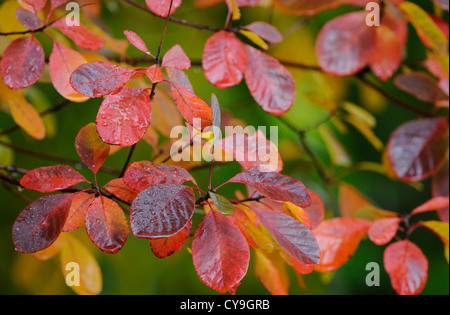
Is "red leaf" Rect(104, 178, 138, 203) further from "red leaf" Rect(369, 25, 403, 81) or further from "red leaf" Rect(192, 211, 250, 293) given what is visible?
"red leaf" Rect(369, 25, 403, 81)

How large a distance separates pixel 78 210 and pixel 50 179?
38 mm

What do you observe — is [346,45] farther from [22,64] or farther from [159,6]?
[22,64]

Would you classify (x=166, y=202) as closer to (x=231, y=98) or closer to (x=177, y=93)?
(x=177, y=93)

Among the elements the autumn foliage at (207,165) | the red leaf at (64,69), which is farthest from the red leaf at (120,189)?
the red leaf at (64,69)

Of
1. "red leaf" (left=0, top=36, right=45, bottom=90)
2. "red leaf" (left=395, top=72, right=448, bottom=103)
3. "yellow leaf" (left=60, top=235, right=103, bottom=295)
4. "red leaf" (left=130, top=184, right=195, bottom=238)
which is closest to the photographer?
"red leaf" (left=130, top=184, right=195, bottom=238)

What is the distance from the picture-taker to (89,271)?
0.53 m

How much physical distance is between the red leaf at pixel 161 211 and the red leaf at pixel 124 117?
5cm

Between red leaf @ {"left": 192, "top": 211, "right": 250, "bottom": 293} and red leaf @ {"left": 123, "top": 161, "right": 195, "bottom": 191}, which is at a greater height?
red leaf @ {"left": 123, "top": 161, "right": 195, "bottom": 191}

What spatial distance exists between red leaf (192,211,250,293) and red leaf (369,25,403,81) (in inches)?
16.1

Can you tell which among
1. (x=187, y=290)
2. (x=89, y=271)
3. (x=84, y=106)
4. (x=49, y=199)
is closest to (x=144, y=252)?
(x=187, y=290)

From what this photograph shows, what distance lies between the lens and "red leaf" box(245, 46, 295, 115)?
18.8 inches

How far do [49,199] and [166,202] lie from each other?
0.12m

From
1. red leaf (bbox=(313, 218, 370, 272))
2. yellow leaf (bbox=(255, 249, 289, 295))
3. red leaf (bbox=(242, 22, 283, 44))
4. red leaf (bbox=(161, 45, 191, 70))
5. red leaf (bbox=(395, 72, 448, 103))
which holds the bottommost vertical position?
yellow leaf (bbox=(255, 249, 289, 295))

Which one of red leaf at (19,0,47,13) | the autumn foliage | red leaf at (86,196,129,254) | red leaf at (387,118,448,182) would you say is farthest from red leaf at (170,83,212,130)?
red leaf at (387,118,448,182)
